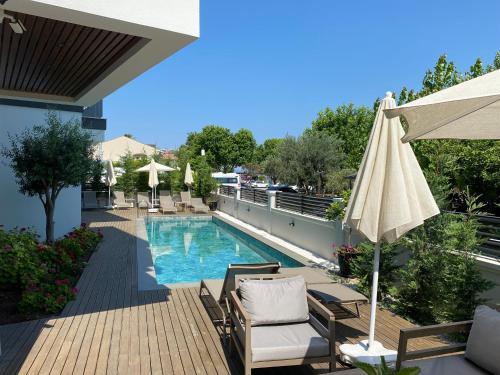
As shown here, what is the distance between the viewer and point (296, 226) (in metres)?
10.8

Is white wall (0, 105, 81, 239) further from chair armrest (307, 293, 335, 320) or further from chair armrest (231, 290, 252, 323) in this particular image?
chair armrest (307, 293, 335, 320)

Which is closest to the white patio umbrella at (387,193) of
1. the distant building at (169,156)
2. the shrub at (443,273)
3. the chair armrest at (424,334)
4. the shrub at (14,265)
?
the chair armrest at (424,334)

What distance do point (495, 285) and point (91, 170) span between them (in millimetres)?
8115

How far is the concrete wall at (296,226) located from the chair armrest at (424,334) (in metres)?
5.43

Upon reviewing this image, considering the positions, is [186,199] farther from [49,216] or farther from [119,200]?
[49,216]

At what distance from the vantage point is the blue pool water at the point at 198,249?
9.40 metres

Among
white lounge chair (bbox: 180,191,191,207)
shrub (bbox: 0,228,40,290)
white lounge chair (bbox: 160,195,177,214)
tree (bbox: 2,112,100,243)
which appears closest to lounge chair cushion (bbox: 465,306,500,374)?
shrub (bbox: 0,228,40,290)

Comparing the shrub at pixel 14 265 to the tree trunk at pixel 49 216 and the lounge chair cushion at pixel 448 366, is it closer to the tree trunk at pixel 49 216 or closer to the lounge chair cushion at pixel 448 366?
the tree trunk at pixel 49 216

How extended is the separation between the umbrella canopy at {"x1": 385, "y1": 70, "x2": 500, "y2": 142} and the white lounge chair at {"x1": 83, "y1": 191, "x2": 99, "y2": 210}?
1775cm

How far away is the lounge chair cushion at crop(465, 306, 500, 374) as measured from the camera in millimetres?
2742

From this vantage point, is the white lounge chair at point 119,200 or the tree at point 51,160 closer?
the tree at point 51,160

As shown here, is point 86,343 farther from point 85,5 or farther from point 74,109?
point 74,109

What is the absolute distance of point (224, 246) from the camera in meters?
12.3

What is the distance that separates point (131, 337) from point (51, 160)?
5006 mm
